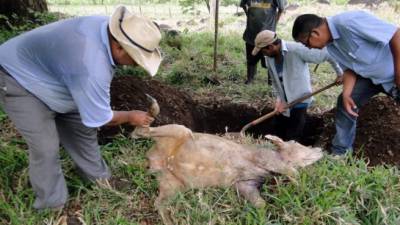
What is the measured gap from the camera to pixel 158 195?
10.2 ft

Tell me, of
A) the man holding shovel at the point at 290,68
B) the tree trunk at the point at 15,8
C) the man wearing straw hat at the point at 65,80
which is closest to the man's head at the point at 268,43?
the man holding shovel at the point at 290,68

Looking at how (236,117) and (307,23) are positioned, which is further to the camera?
(236,117)

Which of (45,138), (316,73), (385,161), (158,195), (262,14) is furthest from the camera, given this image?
(316,73)

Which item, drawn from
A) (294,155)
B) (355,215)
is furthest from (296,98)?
(355,215)

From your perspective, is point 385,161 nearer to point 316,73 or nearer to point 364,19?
point 364,19

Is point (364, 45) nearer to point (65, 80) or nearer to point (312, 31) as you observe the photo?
point (312, 31)

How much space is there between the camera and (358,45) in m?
3.34

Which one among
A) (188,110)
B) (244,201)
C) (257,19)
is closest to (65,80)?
(244,201)

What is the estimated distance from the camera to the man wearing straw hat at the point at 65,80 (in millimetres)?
2354

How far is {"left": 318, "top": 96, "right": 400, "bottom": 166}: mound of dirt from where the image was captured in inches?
152

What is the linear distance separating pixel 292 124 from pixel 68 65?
301 centimetres

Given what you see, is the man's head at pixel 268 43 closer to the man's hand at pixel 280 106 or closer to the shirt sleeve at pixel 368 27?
the man's hand at pixel 280 106

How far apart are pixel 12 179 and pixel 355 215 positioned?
269 cm

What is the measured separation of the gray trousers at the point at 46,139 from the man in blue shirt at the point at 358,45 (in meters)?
1.96
